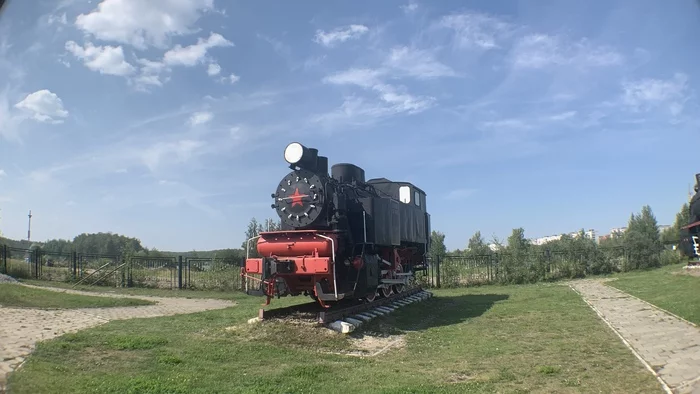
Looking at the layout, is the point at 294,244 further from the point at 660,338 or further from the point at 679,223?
the point at 679,223

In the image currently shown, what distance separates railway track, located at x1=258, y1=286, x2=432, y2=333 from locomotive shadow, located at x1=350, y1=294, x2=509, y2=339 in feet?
0.68

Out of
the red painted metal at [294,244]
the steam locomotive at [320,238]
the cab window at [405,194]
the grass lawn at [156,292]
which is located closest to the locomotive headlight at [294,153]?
the steam locomotive at [320,238]

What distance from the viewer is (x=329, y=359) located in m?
7.93

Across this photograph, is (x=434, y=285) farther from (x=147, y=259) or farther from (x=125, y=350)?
(x=125, y=350)

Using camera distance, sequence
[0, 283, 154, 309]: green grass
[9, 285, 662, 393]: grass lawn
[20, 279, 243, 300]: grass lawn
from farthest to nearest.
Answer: [20, 279, 243, 300]: grass lawn, [0, 283, 154, 309]: green grass, [9, 285, 662, 393]: grass lawn

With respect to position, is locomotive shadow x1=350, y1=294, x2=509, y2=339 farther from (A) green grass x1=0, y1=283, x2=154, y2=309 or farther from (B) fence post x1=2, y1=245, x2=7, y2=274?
(B) fence post x1=2, y1=245, x2=7, y2=274

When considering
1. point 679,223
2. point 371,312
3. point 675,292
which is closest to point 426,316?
point 371,312

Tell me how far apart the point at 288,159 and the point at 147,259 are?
54.8ft

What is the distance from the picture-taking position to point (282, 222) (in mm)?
11867

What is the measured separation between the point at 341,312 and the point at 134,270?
57.2ft

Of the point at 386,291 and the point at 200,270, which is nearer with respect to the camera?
the point at 386,291

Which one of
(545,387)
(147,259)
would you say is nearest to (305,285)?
(545,387)

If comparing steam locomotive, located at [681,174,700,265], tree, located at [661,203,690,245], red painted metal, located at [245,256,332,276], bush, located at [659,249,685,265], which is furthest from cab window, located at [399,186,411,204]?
bush, located at [659,249,685,265]

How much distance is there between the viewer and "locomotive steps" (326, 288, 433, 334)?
9.75 metres
